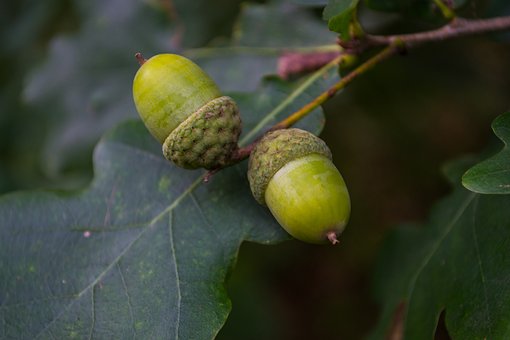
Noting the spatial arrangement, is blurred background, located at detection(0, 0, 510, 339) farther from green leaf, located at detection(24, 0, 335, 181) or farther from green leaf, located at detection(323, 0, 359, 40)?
green leaf, located at detection(323, 0, 359, 40)

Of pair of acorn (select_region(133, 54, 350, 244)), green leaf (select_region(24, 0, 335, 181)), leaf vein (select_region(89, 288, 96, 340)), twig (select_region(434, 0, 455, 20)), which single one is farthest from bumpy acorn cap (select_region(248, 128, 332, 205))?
green leaf (select_region(24, 0, 335, 181))

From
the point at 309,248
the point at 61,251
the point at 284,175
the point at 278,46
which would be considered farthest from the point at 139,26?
the point at 309,248

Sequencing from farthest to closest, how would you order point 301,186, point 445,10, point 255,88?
point 255,88 → point 445,10 → point 301,186

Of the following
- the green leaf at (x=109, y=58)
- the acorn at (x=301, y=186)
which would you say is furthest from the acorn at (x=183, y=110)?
the green leaf at (x=109, y=58)

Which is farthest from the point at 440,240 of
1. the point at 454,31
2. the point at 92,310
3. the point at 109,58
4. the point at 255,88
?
the point at 109,58

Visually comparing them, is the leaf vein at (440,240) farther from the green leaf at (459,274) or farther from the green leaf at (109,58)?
the green leaf at (109,58)

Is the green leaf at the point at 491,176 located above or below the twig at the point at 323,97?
below

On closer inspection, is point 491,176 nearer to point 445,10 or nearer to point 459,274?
point 459,274
